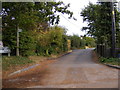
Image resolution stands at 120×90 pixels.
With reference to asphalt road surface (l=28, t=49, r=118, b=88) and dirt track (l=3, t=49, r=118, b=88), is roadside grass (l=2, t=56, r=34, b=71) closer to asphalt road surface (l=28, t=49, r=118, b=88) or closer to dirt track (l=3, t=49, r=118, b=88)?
dirt track (l=3, t=49, r=118, b=88)

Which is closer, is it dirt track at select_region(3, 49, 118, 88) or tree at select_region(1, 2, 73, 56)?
dirt track at select_region(3, 49, 118, 88)

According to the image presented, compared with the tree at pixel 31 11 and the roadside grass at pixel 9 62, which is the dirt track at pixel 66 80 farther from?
the tree at pixel 31 11

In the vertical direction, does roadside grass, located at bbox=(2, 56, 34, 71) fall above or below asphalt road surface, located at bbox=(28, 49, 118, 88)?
above

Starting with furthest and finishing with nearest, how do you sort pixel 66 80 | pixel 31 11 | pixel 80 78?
pixel 31 11 → pixel 80 78 → pixel 66 80

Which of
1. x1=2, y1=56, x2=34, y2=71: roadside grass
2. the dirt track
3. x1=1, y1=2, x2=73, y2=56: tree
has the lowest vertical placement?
the dirt track

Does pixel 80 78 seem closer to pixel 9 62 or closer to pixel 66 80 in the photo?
pixel 66 80

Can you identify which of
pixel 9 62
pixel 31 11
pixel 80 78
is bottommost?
pixel 80 78

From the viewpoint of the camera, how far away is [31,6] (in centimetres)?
1023

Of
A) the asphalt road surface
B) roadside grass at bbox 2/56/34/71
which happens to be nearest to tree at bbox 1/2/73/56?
roadside grass at bbox 2/56/34/71

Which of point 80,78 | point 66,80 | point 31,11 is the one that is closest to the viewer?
point 66,80

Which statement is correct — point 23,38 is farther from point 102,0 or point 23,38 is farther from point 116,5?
point 116,5

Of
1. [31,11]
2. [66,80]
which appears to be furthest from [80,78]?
[31,11]

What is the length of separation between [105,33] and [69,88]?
16418mm

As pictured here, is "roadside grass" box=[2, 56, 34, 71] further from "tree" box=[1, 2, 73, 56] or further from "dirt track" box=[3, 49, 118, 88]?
"tree" box=[1, 2, 73, 56]
